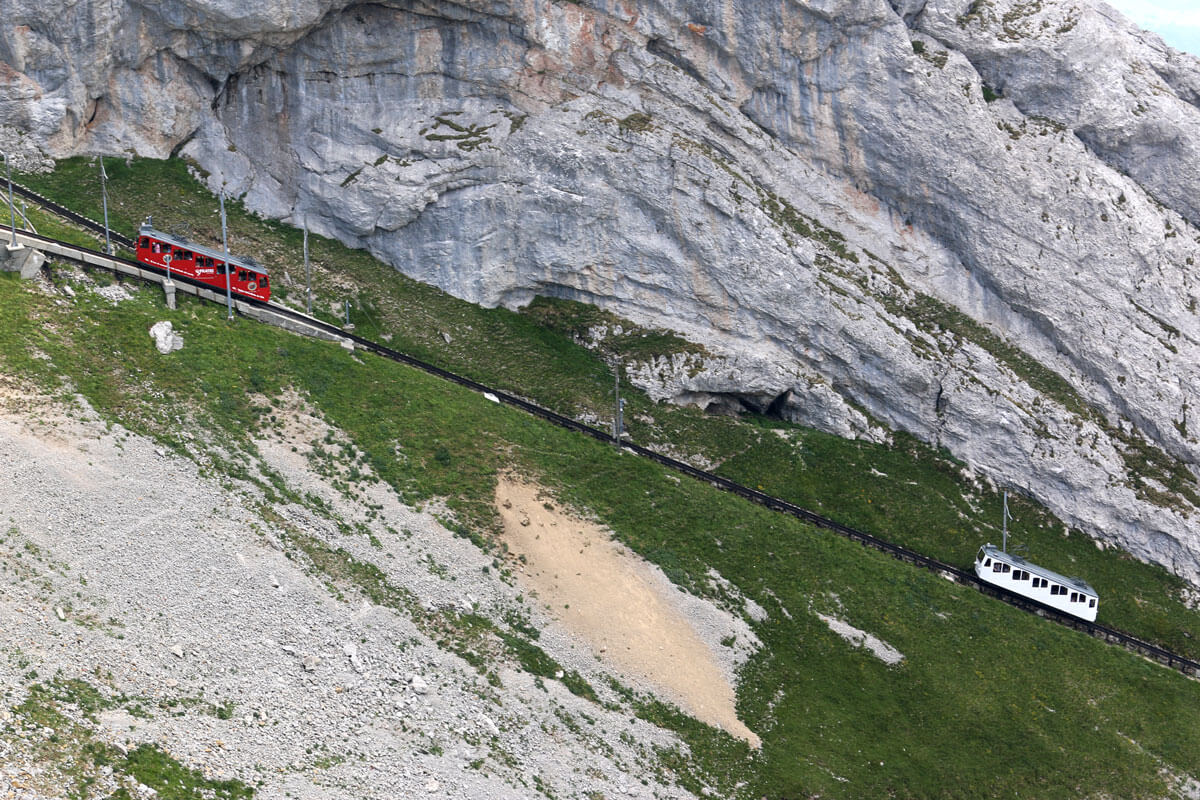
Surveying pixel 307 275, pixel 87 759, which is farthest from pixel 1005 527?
pixel 87 759

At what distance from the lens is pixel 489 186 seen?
56.1m

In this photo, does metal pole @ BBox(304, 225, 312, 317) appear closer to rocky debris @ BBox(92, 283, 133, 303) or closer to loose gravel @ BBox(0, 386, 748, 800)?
rocky debris @ BBox(92, 283, 133, 303)

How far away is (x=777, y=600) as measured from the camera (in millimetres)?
41938

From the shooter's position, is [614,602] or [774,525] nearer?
[614,602]

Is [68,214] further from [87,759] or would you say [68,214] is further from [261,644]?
[87,759]

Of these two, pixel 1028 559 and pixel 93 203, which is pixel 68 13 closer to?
pixel 93 203

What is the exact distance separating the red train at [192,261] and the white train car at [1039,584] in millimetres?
38157

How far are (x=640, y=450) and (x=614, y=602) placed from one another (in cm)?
1206

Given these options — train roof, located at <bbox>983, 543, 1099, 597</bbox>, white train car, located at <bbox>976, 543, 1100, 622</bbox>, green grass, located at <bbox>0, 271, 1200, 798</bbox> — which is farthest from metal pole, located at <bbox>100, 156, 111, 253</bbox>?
train roof, located at <bbox>983, 543, 1099, 597</bbox>

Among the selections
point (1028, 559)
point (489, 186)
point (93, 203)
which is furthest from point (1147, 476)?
point (93, 203)

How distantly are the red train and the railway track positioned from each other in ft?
1.54

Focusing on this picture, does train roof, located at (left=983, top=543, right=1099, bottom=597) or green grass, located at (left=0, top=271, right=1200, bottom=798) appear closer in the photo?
green grass, located at (left=0, top=271, right=1200, bottom=798)

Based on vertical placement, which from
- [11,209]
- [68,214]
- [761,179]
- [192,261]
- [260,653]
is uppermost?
[761,179]

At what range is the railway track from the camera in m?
45.4
